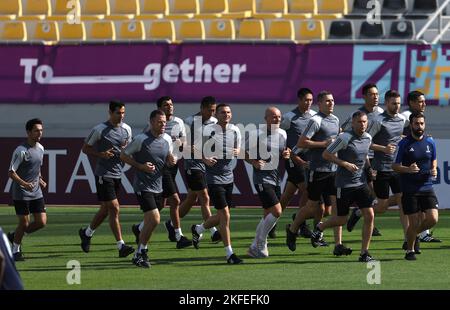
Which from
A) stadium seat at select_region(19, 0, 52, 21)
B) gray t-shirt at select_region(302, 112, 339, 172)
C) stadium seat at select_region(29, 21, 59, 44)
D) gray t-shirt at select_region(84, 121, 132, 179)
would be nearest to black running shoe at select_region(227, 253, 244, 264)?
gray t-shirt at select_region(302, 112, 339, 172)

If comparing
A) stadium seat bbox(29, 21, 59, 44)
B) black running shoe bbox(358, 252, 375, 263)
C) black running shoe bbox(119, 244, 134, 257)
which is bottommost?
black running shoe bbox(119, 244, 134, 257)

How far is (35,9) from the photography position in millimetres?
31969

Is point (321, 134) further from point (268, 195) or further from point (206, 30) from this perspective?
point (206, 30)

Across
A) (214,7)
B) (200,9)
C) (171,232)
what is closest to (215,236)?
(171,232)

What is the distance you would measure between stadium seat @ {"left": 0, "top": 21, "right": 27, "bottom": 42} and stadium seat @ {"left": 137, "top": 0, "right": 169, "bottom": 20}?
9.13 ft

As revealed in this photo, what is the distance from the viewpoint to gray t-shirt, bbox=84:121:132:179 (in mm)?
18281

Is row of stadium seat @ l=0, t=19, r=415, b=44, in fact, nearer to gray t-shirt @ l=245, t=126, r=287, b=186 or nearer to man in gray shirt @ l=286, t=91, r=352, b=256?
man in gray shirt @ l=286, t=91, r=352, b=256

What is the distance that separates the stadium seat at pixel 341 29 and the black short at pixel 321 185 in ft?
35.8

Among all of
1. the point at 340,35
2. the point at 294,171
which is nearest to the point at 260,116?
the point at 340,35

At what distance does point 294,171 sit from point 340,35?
32.4 ft

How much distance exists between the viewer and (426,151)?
56.1 feet

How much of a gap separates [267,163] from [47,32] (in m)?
14.1
